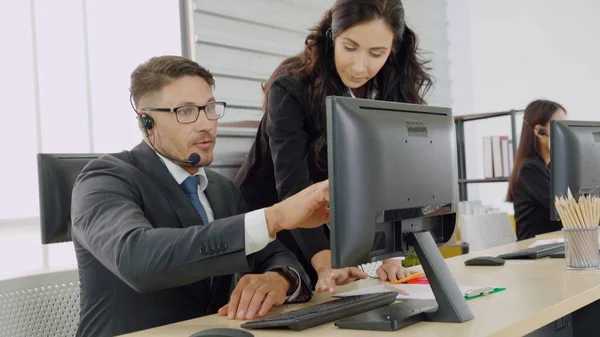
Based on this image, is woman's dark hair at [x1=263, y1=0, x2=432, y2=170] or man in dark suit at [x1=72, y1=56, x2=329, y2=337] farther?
woman's dark hair at [x1=263, y1=0, x2=432, y2=170]

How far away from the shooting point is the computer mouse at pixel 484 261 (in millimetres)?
2121

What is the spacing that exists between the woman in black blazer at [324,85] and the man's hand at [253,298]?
1.14ft

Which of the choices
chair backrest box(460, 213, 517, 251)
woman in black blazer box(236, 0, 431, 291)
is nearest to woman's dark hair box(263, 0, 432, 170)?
woman in black blazer box(236, 0, 431, 291)

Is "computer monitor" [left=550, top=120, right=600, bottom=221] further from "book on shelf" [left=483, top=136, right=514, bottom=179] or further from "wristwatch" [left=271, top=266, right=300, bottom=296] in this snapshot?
"book on shelf" [left=483, top=136, right=514, bottom=179]

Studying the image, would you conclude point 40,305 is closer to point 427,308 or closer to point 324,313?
point 324,313

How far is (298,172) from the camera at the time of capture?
6.64 ft

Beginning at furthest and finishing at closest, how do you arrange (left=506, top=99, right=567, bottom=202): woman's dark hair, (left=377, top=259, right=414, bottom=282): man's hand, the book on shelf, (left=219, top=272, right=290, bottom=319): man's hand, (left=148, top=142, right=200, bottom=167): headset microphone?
1. the book on shelf
2. (left=506, top=99, right=567, bottom=202): woman's dark hair
3. (left=377, top=259, right=414, bottom=282): man's hand
4. (left=148, top=142, right=200, bottom=167): headset microphone
5. (left=219, top=272, right=290, bottom=319): man's hand

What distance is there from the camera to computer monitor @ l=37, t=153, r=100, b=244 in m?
1.96

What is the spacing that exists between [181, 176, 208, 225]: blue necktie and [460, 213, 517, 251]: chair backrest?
1876mm

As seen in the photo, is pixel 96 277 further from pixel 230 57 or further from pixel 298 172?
pixel 230 57

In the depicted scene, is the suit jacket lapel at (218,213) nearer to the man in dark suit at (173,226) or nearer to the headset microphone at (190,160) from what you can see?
the man in dark suit at (173,226)

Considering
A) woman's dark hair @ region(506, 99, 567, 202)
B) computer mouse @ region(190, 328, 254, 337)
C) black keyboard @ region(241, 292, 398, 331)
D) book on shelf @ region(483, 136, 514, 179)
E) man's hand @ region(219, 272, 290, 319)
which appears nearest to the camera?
computer mouse @ region(190, 328, 254, 337)

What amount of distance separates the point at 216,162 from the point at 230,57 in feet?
1.95

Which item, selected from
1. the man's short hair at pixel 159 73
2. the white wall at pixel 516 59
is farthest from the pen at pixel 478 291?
the white wall at pixel 516 59
